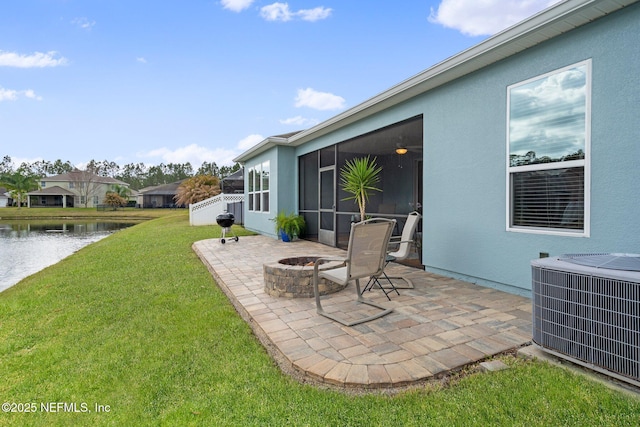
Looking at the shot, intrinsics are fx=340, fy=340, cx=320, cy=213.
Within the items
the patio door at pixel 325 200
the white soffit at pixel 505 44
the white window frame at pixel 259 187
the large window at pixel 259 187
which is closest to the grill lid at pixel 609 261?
the white soffit at pixel 505 44

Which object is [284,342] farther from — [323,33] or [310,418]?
[323,33]

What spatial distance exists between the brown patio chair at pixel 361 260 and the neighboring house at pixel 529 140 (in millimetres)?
1689

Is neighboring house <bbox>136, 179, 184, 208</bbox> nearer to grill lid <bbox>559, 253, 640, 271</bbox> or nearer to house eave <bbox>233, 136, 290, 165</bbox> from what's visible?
house eave <bbox>233, 136, 290, 165</bbox>

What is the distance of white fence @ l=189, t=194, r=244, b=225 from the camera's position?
1644 centimetres

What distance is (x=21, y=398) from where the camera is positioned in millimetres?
2291

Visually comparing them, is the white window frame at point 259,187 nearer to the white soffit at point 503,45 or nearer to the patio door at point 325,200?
the patio door at point 325,200

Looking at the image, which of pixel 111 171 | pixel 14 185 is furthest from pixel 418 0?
pixel 111 171

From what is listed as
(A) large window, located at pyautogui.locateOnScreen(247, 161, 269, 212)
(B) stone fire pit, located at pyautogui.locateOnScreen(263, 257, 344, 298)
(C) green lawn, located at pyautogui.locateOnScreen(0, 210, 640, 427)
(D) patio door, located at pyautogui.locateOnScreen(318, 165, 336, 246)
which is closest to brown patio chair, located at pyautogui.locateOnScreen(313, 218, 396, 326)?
(B) stone fire pit, located at pyautogui.locateOnScreen(263, 257, 344, 298)

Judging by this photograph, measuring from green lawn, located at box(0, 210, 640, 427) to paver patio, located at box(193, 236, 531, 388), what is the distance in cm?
15

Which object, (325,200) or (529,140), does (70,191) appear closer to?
(325,200)

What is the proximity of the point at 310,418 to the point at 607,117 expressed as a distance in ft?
11.9

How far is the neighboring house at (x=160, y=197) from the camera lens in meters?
44.2

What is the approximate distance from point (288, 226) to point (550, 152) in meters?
6.94

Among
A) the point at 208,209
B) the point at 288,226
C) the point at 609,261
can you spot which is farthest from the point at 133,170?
the point at 609,261
